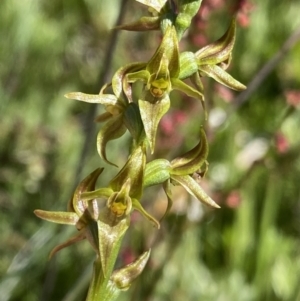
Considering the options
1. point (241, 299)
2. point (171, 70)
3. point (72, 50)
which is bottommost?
point (72, 50)

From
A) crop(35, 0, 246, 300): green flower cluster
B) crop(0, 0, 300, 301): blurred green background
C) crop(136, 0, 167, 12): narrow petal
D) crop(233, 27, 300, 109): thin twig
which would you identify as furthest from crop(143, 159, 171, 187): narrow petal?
crop(233, 27, 300, 109): thin twig

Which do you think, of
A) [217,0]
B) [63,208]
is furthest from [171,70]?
[63,208]

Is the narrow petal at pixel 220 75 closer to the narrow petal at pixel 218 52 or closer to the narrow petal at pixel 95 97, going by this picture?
the narrow petal at pixel 218 52

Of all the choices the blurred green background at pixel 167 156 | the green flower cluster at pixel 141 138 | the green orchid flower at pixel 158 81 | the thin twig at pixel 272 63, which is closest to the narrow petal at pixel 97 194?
the green flower cluster at pixel 141 138

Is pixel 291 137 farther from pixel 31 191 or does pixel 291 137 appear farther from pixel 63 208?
pixel 63 208

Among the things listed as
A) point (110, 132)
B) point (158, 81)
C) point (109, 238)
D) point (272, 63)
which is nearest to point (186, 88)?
point (158, 81)
